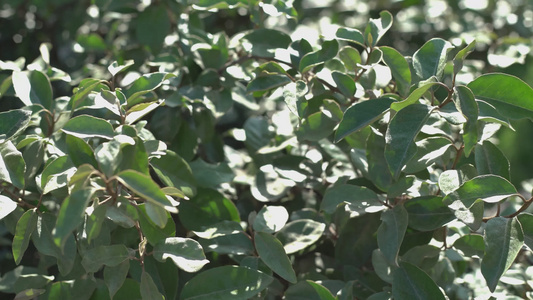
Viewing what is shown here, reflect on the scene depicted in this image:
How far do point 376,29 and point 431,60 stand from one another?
0.15 m

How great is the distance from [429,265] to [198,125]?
0.52 meters

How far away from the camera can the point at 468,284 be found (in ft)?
3.86

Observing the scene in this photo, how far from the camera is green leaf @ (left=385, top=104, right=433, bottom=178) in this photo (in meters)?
0.83

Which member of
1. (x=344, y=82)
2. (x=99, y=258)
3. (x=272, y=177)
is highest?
(x=344, y=82)

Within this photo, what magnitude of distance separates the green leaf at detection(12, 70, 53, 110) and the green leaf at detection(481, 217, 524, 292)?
0.74 metres

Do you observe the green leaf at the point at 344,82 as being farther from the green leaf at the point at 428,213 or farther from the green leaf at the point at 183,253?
the green leaf at the point at 183,253

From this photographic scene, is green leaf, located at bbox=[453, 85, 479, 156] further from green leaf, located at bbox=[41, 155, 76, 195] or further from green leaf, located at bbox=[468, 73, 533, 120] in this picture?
green leaf, located at bbox=[41, 155, 76, 195]

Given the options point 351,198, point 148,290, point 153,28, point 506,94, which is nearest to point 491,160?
point 506,94

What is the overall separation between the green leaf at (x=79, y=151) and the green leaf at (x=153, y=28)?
641mm

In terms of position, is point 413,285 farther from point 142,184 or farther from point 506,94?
point 142,184

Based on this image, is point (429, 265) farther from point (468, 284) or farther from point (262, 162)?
point (262, 162)

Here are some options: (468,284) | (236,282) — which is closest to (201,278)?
(236,282)

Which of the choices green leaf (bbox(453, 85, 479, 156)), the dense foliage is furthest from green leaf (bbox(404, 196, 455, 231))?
green leaf (bbox(453, 85, 479, 156))

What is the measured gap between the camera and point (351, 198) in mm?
972
